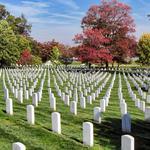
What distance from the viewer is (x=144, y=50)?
82312 mm

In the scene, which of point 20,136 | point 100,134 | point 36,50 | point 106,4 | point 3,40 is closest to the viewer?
point 20,136

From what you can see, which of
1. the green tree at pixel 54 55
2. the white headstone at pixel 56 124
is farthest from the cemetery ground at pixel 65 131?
the green tree at pixel 54 55

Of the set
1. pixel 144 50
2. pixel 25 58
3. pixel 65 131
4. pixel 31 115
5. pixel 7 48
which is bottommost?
pixel 65 131

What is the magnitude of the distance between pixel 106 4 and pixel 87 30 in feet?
17.9

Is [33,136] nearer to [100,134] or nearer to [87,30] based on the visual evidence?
[100,134]

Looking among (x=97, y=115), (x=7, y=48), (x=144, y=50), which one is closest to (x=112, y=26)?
(x=7, y=48)

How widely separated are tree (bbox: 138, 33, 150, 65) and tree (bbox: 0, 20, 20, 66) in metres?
27.1

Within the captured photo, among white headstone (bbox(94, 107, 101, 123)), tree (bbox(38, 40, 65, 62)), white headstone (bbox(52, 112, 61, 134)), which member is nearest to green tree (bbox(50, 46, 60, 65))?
tree (bbox(38, 40, 65, 62))

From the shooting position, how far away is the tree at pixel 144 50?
80.0 meters

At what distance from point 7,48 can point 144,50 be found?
111ft

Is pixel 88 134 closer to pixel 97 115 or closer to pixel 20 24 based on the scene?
pixel 97 115

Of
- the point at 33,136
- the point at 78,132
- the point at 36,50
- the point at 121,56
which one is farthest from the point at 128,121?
the point at 36,50

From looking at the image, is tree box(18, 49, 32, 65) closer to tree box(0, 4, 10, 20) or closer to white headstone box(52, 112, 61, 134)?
tree box(0, 4, 10, 20)

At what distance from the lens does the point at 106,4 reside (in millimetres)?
56281
